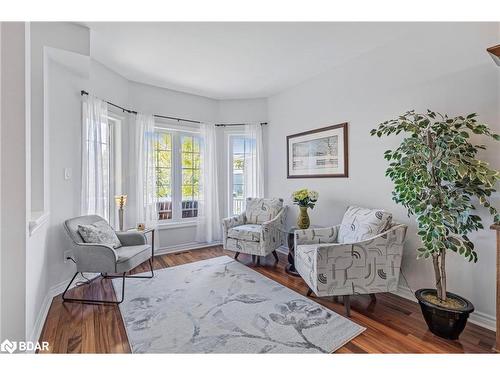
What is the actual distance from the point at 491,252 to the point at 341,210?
1.36m

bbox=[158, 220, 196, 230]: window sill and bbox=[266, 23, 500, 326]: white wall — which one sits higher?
bbox=[266, 23, 500, 326]: white wall

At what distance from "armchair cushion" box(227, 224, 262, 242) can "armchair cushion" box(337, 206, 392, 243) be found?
3.32 feet

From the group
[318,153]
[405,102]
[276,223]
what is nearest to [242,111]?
[318,153]

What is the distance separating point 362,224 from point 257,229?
135 centimetres

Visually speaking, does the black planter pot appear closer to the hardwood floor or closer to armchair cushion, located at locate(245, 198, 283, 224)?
the hardwood floor

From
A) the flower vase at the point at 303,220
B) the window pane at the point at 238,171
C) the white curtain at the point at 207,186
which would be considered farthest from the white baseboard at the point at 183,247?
the flower vase at the point at 303,220

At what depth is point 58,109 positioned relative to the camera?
2.40 metres

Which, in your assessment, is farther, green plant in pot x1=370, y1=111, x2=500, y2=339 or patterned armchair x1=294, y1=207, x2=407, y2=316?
patterned armchair x1=294, y1=207, x2=407, y2=316

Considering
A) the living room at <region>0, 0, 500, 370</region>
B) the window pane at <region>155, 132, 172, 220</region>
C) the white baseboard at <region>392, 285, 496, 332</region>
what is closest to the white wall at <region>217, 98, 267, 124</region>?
the living room at <region>0, 0, 500, 370</region>

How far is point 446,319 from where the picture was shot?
1.63m

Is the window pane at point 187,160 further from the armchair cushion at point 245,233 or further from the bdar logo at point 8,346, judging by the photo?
the bdar logo at point 8,346

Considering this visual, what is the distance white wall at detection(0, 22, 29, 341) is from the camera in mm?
1331

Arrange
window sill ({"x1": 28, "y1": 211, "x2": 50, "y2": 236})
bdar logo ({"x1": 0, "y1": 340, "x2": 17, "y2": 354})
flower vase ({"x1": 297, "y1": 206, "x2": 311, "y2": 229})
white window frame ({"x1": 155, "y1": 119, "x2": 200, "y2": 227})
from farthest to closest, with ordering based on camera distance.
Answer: white window frame ({"x1": 155, "y1": 119, "x2": 200, "y2": 227}) < flower vase ({"x1": 297, "y1": 206, "x2": 311, "y2": 229}) < window sill ({"x1": 28, "y1": 211, "x2": 50, "y2": 236}) < bdar logo ({"x1": 0, "y1": 340, "x2": 17, "y2": 354})
